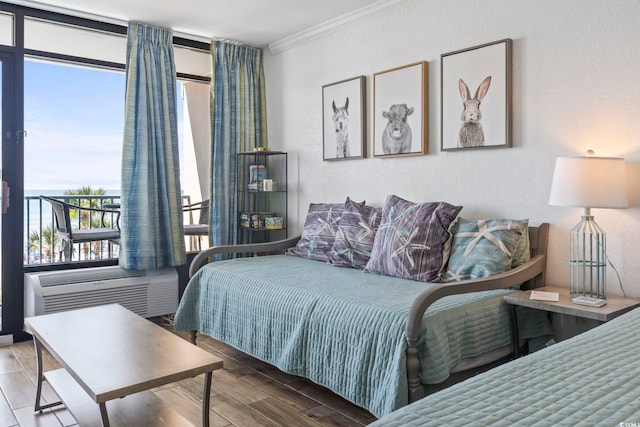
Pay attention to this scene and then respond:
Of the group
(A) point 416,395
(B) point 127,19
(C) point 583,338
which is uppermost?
(B) point 127,19

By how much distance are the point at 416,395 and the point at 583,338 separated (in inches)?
30.2

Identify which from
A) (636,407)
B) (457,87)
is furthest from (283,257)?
(636,407)

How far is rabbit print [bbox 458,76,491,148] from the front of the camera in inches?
115

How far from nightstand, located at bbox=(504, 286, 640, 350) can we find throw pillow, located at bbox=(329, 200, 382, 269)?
1.09m

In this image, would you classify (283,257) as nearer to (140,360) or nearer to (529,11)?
(140,360)

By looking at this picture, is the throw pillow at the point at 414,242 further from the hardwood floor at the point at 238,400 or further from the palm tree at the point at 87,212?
the palm tree at the point at 87,212

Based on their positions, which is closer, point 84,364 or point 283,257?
point 84,364

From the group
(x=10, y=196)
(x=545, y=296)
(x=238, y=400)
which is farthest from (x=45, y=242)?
(x=545, y=296)

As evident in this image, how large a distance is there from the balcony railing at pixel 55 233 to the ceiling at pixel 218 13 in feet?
5.07

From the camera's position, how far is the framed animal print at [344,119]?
3697mm

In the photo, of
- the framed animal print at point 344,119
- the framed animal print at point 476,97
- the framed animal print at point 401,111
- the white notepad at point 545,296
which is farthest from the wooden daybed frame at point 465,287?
the framed animal print at point 344,119

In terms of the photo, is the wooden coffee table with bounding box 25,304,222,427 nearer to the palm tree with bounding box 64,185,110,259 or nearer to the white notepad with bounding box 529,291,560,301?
the white notepad with bounding box 529,291,560,301

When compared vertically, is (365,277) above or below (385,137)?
below

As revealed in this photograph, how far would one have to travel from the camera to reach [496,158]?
2.88 meters
